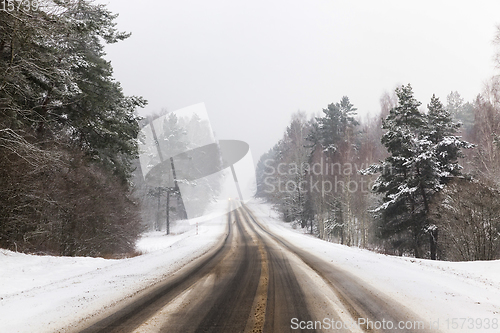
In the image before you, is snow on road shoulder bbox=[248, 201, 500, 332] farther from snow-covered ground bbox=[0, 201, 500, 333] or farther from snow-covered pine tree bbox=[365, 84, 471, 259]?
snow-covered pine tree bbox=[365, 84, 471, 259]

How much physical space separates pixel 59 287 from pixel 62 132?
1019 cm

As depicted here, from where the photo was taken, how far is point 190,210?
4419 centimetres

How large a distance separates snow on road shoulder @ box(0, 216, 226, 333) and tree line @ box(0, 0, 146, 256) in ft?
7.51

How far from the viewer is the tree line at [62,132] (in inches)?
310

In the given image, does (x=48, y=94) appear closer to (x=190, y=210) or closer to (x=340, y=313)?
(x=340, y=313)

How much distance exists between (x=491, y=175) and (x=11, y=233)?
78.5ft

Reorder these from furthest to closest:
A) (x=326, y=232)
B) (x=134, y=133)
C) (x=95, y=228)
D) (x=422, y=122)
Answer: (x=326, y=232) < (x=422, y=122) < (x=134, y=133) < (x=95, y=228)

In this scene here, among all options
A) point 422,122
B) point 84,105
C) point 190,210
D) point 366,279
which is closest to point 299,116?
point 190,210

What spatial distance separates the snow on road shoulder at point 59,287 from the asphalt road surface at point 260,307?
1.76 ft

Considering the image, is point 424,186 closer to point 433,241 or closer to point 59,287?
point 433,241

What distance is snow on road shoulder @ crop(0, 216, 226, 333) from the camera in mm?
3955
